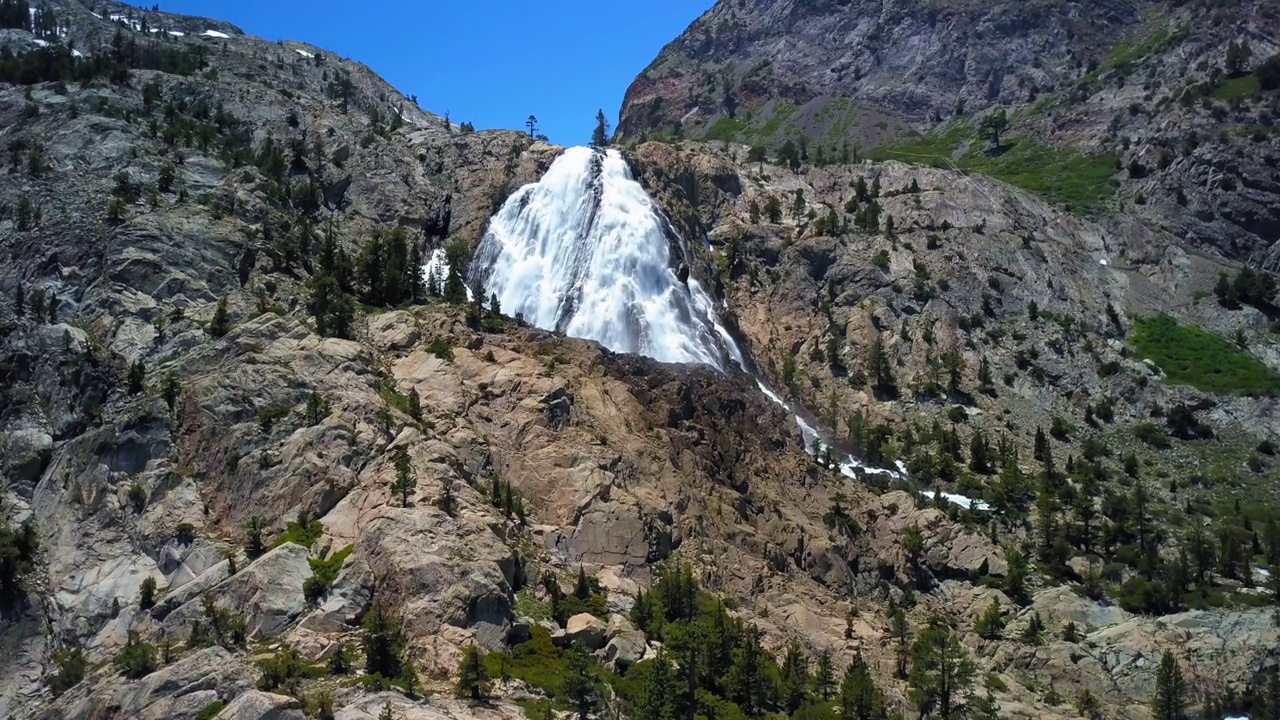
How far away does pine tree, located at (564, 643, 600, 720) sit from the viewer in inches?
2657

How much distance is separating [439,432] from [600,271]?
40.8 meters

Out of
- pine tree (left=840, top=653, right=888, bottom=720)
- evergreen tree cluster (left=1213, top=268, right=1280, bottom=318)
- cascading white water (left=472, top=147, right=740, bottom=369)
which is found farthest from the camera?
evergreen tree cluster (left=1213, top=268, right=1280, bottom=318)

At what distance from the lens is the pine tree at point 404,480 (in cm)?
7956

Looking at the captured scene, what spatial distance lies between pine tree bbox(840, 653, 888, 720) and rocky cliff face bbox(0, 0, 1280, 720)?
6224 millimetres

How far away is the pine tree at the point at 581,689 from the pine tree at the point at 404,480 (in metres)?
16.0

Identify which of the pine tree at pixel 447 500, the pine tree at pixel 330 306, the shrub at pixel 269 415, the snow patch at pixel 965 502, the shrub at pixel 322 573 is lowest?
the shrub at pixel 322 573

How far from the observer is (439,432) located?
89.8 meters

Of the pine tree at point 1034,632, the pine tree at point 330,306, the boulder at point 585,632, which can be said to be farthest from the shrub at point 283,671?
the pine tree at point 1034,632

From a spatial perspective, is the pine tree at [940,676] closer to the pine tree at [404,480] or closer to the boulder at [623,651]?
the boulder at [623,651]

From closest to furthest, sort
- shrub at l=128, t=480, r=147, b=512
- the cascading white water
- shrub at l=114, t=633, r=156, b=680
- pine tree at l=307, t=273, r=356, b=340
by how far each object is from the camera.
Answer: shrub at l=114, t=633, r=156, b=680 → shrub at l=128, t=480, r=147, b=512 → pine tree at l=307, t=273, r=356, b=340 → the cascading white water

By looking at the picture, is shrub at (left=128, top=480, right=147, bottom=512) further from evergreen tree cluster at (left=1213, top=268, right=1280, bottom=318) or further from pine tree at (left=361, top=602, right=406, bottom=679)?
evergreen tree cluster at (left=1213, top=268, right=1280, bottom=318)

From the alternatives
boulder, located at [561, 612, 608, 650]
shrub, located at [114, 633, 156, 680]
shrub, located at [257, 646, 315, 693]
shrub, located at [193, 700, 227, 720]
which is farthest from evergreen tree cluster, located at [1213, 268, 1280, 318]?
shrub, located at [114, 633, 156, 680]

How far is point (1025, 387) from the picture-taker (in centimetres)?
13350

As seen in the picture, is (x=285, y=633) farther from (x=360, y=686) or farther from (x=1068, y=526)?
(x=1068, y=526)
